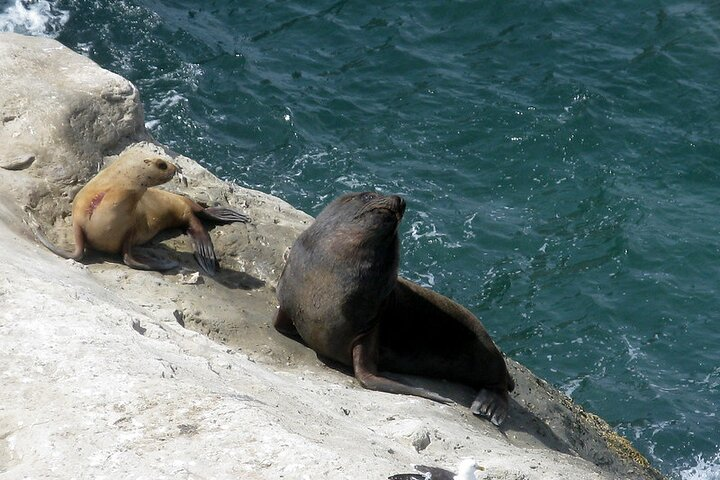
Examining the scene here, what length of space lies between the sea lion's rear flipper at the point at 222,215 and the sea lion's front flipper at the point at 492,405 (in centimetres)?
193

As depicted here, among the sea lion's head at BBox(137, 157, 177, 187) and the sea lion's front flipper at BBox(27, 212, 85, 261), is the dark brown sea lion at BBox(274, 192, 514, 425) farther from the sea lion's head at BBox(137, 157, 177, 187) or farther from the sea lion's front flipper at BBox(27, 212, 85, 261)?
the sea lion's front flipper at BBox(27, 212, 85, 261)

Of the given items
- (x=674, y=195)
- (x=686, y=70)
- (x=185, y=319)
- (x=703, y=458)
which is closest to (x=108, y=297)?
(x=185, y=319)

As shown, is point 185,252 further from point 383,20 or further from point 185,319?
point 383,20

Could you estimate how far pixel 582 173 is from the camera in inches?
491

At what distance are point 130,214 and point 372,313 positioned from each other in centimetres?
159

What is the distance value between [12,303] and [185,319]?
157cm

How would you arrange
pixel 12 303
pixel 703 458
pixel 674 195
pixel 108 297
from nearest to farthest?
pixel 12 303 → pixel 108 297 → pixel 703 458 → pixel 674 195

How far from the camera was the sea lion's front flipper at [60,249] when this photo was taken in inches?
262

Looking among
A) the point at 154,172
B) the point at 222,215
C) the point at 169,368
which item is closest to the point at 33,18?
the point at 222,215

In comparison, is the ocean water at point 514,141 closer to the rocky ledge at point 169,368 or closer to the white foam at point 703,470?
the white foam at point 703,470

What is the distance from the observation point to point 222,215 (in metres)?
7.48

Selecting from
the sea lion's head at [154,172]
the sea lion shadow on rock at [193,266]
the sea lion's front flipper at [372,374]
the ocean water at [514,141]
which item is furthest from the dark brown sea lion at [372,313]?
the ocean water at [514,141]

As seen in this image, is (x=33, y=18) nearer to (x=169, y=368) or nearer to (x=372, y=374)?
(x=372, y=374)

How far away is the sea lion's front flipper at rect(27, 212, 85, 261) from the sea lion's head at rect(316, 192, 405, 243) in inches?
56.2
